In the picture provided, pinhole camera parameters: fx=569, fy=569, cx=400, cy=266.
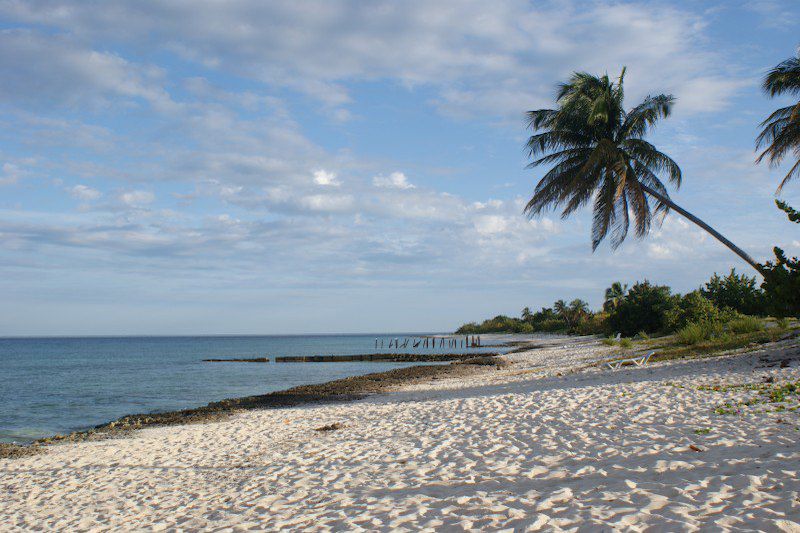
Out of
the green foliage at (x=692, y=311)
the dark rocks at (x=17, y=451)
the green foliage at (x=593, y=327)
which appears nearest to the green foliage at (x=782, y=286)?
the green foliage at (x=692, y=311)

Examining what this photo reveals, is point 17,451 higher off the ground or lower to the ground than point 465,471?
lower

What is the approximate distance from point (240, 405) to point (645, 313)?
30.8 m

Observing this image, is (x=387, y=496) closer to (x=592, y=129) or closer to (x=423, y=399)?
(x=423, y=399)

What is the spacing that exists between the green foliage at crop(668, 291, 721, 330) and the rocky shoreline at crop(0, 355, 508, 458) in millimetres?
12007

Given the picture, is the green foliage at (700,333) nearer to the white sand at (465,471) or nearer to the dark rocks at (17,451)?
the white sand at (465,471)

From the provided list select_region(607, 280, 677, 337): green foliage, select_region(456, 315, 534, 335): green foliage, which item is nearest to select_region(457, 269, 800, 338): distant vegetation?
select_region(607, 280, 677, 337): green foliage

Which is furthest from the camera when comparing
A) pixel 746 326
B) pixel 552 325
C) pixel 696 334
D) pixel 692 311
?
pixel 552 325

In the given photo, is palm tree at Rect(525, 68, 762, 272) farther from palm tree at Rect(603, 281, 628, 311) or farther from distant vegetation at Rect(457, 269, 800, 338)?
palm tree at Rect(603, 281, 628, 311)

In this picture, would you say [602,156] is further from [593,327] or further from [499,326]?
[499,326]

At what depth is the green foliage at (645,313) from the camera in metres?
38.0

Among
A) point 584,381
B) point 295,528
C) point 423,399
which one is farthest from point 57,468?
point 584,381

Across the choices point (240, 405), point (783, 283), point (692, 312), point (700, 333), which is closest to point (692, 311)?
point (692, 312)

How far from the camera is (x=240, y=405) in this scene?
65.4 ft

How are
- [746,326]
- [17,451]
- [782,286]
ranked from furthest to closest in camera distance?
[746,326]
[782,286]
[17,451]
